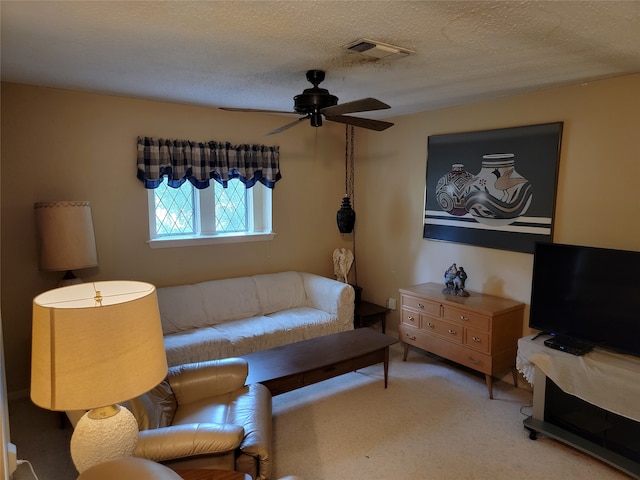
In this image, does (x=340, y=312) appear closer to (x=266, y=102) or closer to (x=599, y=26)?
(x=266, y=102)

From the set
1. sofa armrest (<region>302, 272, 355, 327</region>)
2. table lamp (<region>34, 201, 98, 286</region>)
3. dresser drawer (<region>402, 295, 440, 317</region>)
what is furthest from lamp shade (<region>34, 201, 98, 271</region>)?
dresser drawer (<region>402, 295, 440, 317</region>)

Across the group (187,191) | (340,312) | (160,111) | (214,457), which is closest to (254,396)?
(214,457)

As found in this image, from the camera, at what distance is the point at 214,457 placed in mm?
1900

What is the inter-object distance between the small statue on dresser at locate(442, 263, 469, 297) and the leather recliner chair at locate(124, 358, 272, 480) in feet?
6.61

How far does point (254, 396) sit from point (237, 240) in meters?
2.07

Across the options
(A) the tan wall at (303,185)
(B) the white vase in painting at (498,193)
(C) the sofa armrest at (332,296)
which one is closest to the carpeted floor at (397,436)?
(C) the sofa armrest at (332,296)

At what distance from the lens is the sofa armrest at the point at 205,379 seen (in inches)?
96.3

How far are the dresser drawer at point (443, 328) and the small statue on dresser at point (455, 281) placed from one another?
31cm

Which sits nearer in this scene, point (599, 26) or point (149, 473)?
point (149, 473)

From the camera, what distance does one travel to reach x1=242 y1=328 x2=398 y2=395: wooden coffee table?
277cm

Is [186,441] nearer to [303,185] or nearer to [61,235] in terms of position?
[61,235]

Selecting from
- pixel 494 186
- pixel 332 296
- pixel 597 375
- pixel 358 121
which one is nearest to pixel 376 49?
pixel 358 121

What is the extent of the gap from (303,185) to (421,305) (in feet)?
6.23

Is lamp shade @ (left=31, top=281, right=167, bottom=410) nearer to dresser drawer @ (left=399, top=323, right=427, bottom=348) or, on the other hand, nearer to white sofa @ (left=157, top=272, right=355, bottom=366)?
white sofa @ (left=157, top=272, right=355, bottom=366)
